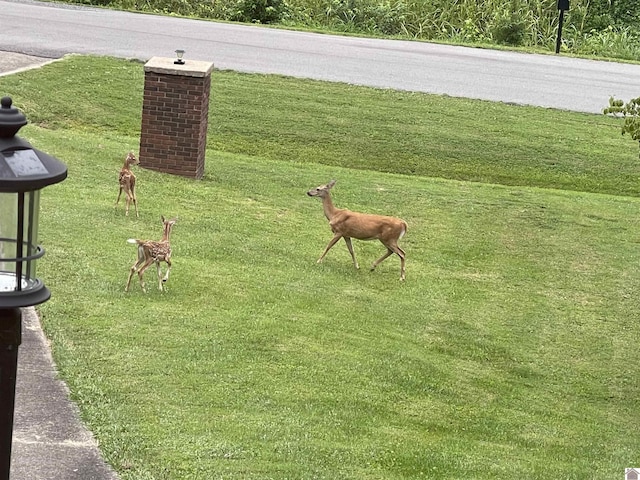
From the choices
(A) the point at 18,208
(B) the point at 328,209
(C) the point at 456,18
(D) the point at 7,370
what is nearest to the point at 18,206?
(A) the point at 18,208

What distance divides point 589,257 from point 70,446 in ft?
28.6

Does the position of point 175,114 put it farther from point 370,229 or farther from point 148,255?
point 148,255

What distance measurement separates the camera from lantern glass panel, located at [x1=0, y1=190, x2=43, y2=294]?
15.2ft

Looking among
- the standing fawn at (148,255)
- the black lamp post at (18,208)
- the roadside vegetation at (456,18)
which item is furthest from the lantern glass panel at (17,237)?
the roadside vegetation at (456,18)

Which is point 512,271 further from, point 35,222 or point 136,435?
point 35,222

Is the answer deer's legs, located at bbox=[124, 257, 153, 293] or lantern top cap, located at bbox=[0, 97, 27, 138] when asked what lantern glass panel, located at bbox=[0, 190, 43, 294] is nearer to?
lantern top cap, located at bbox=[0, 97, 27, 138]

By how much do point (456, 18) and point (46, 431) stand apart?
23520 millimetres

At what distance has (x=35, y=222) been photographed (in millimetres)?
4723

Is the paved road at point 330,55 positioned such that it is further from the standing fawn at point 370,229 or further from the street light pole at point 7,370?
the street light pole at point 7,370

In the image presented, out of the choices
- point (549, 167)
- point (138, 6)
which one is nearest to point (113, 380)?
point (549, 167)

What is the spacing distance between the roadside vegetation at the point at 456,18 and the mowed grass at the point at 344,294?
8082 millimetres

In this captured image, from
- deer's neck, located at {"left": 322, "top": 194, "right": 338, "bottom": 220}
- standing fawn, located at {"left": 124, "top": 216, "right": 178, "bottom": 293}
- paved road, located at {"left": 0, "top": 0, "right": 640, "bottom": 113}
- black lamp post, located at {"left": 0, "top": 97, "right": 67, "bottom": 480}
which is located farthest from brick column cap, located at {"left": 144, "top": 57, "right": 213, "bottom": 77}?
black lamp post, located at {"left": 0, "top": 97, "right": 67, "bottom": 480}

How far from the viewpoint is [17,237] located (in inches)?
183

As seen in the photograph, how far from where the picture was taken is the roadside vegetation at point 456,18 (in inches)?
1106
